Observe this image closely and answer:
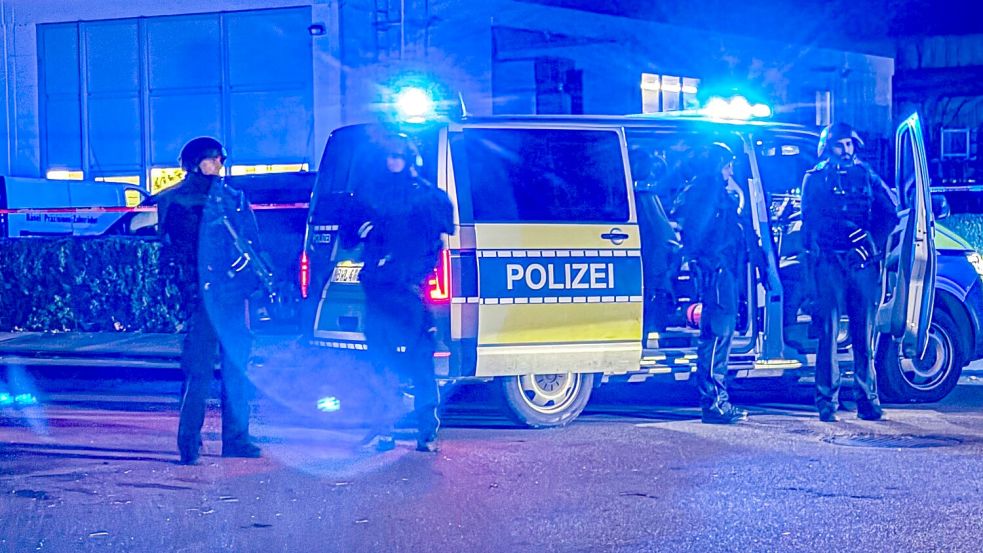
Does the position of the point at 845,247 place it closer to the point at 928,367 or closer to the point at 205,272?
the point at 928,367

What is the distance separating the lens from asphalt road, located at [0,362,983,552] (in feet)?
18.4

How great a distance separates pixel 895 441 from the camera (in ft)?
25.7

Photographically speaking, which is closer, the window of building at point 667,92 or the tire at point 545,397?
the tire at point 545,397

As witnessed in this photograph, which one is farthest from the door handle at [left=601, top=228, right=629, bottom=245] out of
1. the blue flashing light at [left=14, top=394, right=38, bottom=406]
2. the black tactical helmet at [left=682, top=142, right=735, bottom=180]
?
the blue flashing light at [left=14, top=394, right=38, bottom=406]

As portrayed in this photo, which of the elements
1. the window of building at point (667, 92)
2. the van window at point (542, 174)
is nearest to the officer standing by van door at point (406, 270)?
the van window at point (542, 174)

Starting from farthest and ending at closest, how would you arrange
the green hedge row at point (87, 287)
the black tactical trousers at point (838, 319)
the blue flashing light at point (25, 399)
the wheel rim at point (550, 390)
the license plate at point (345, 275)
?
the green hedge row at point (87, 287) → the blue flashing light at point (25, 399) → the black tactical trousers at point (838, 319) → the wheel rim at point (550, 390) → the license plate at point (345, 275)

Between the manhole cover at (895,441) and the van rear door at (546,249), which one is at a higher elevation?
the van rear door at (546,249)

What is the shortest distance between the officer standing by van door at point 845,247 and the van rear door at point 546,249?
1208 millimetres

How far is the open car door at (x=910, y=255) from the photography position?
8.72m

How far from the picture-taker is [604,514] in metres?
5.99

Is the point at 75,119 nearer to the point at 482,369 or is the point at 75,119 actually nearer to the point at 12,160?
the point at 12,160

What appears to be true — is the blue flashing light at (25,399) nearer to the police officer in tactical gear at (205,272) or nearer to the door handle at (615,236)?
the police officer in tactical gear at (205,272)

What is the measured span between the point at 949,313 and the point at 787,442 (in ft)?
8.07

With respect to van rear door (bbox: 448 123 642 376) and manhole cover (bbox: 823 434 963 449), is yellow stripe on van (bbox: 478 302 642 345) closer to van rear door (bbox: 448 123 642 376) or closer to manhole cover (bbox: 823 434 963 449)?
van rear door (bbox: 448 123 642 376)
